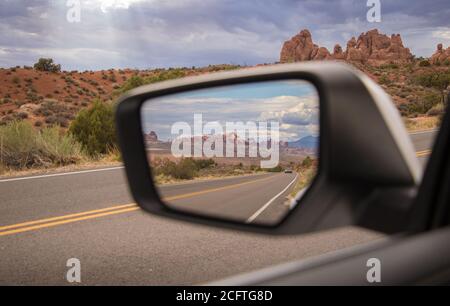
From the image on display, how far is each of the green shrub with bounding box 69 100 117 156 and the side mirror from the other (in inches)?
586

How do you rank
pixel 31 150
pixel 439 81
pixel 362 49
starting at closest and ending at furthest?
pixel 439 81 < pixel 31 150 < pixel 362 49

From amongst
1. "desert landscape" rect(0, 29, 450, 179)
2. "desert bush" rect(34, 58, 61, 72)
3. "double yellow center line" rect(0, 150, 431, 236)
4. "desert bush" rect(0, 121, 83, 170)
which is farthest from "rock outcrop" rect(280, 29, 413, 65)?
"double yellow center line" rect(0, 150, 431, 236)

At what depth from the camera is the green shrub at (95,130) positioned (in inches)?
675

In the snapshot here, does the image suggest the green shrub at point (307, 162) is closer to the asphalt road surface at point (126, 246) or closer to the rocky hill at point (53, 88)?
the asphalt road surface at point (126, 246)

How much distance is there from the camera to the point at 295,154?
1.65m

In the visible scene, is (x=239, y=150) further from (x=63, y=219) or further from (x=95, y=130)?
(x=95, y=130)

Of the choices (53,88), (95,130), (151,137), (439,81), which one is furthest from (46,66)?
(151,137)

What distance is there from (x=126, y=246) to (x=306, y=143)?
191 inches

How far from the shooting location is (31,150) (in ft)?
47.6

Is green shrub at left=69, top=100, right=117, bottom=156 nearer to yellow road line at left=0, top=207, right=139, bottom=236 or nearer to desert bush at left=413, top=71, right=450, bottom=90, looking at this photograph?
yellow road line at left=0, top=207, right=139, bottom=236

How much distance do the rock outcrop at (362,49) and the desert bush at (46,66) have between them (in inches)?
1499

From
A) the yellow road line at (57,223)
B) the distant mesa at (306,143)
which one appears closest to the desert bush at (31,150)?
the yellow road line at (57,223)
